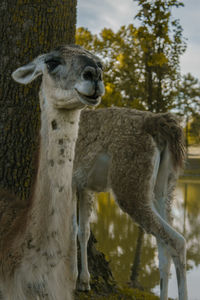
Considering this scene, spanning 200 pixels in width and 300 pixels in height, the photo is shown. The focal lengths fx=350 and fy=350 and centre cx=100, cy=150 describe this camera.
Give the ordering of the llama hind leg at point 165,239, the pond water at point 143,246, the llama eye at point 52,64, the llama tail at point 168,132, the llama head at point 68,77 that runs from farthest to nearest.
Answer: the pond water at point 143,246, the llama tail at point 168,132, the llama hind leg at point 165,239, the llama eye at point 52,64, the llama head at point 68,77

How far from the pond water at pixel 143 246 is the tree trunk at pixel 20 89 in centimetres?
247

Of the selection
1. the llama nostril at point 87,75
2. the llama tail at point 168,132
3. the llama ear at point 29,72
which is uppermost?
the llama ear at point 29,72

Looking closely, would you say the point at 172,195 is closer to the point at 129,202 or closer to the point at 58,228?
the point at 129,202

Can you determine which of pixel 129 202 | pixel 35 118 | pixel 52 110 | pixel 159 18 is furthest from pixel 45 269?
pixel 159 18

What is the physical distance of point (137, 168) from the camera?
3898mm

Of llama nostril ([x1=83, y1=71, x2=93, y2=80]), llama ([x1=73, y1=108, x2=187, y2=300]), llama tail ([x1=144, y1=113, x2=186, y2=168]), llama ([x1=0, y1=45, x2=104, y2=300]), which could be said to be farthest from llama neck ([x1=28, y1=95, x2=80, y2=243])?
llama tail ([x1=144, y1=113, x2=186, y2=168])

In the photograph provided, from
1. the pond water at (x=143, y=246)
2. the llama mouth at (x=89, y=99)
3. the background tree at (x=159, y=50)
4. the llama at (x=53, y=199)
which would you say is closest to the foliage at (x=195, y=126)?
the pond water at (x=143, y=246)

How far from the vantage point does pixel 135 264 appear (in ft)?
25.0

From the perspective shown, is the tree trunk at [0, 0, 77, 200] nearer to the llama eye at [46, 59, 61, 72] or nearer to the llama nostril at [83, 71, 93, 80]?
the llama eye at [46, 59, 61, 72]

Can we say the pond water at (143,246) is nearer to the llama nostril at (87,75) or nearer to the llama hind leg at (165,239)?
the llama hind leg at (165,239)

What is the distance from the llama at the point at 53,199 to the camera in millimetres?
2168

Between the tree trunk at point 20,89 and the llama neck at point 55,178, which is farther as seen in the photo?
the tree trunk at point 20,89

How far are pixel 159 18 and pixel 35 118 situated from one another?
4.03 metres

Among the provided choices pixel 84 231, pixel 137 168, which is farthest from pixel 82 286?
pixel 137 168
